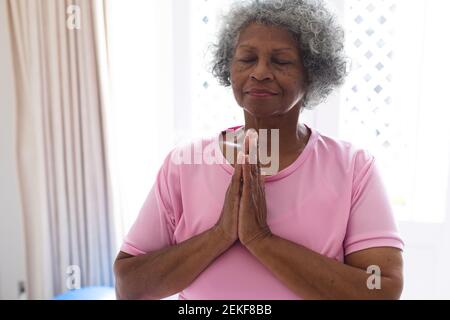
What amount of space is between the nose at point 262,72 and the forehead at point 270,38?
37 mm

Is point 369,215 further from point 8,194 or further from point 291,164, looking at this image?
point 8,194

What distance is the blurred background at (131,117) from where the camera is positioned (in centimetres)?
138

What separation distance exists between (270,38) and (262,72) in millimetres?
76

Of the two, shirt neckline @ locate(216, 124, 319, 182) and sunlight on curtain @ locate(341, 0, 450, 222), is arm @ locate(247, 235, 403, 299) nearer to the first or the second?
shirt neckline @ locate(216, 124, 319, 182)

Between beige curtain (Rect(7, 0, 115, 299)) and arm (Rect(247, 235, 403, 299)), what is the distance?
1.02 meters

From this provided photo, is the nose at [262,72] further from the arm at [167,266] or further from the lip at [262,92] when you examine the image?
the arm at [167,266]

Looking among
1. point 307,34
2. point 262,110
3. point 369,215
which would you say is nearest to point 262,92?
point 262,110

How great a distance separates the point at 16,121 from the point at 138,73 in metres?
0.52

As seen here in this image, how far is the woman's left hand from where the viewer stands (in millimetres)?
666

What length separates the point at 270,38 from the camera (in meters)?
0.72

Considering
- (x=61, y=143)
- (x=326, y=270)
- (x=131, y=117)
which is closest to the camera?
(x=326, y=270)

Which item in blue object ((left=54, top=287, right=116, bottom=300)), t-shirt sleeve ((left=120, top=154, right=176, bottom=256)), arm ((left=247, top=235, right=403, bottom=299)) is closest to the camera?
arm ((left=247, top=235, right=403, bottom=299))

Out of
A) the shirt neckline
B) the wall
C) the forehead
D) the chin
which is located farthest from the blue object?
the forehead
